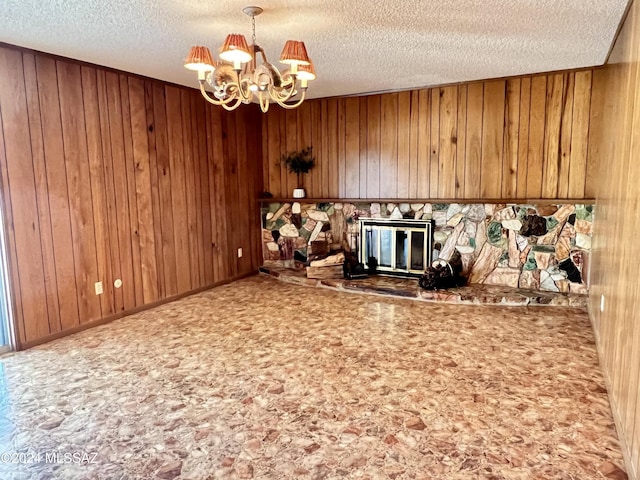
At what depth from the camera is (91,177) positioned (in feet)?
13.0

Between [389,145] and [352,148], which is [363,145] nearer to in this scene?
[352,148]

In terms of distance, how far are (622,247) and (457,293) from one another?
2.32m

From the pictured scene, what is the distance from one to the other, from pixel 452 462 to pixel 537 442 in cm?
49

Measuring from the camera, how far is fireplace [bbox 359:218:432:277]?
205 inches

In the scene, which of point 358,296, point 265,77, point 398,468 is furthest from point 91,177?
point 398,468

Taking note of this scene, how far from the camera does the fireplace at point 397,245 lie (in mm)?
5195

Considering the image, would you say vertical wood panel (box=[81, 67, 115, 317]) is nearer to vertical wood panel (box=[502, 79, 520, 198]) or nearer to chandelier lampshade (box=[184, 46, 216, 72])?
chandelier lampshade (box=[184, 46, 216, 72])

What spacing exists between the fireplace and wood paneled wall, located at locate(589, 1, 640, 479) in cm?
197

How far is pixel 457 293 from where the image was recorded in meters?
4.61

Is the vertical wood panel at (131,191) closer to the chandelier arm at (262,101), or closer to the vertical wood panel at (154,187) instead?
the vertical wood panel at (154,187)

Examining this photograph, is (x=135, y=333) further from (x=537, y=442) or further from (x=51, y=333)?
(x=537, y=442)

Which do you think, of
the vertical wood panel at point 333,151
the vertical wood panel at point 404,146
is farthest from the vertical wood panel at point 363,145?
the vertical wood panel at point 404,146

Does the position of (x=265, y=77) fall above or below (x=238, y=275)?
above

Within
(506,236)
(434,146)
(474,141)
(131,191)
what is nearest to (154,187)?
(131,191)
